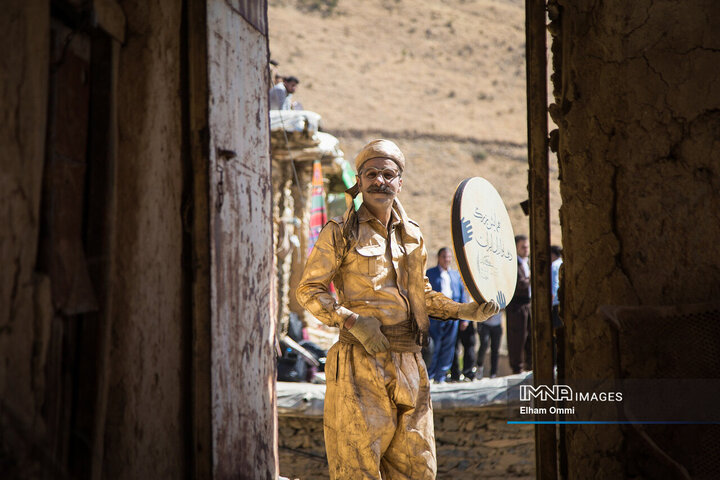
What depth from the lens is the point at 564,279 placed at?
127 inches

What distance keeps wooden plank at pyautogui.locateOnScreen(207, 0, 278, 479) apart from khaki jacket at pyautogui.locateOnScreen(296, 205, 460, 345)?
27 centimetres

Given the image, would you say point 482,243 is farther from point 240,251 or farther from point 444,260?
point 444,260

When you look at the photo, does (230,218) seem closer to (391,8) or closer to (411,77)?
(411,77)

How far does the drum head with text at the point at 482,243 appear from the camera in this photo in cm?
370

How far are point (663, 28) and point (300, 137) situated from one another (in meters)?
8.69

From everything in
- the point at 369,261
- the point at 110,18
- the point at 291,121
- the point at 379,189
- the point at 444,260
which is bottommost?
the point at 369,261

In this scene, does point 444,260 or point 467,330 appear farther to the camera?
point 467,330

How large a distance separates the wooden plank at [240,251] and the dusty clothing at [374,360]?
11.9 inches

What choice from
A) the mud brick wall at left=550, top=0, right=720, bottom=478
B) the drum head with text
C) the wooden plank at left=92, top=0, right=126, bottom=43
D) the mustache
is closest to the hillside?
the drum head with text

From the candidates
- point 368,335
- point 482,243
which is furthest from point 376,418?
point 482,243

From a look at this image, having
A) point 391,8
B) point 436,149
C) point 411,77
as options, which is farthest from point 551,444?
point 391,8

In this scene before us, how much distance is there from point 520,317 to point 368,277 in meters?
5.64

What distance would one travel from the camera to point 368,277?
3.82 metres

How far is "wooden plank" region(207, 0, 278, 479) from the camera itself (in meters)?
3.12
